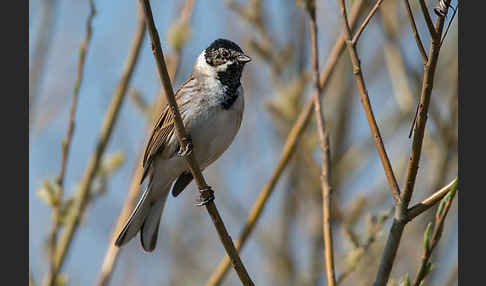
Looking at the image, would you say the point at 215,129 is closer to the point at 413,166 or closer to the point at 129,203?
the point at 129,203

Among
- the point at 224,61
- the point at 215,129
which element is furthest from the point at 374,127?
the point at 224,61

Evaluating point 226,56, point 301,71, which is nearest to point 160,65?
point 226,56

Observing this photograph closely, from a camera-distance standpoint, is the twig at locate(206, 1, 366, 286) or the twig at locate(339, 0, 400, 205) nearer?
the twig at locate(339, 0, 400, 205)

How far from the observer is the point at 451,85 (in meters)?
4.43

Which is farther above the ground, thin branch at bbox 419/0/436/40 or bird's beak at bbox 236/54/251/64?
bird's beak at bbox 236/54/251/64

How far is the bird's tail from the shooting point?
11.3ft

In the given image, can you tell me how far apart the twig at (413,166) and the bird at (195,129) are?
1.39 meters

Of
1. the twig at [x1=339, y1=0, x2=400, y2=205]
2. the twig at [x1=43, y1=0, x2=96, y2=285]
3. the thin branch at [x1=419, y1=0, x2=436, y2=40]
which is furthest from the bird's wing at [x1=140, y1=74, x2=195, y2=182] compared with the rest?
the thin branch at [x1=419, y1=0, x2=436, y2=40]

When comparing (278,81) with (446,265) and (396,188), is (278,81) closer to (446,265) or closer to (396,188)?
(446,265)

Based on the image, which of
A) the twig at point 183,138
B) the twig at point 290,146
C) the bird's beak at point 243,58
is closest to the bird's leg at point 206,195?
the twig at point 183,138

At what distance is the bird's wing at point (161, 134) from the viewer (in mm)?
3514

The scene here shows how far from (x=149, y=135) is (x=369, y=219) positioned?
1.37 m

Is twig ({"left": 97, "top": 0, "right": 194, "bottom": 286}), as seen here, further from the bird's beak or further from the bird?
the bird's beak

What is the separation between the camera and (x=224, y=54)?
3.61 metres
